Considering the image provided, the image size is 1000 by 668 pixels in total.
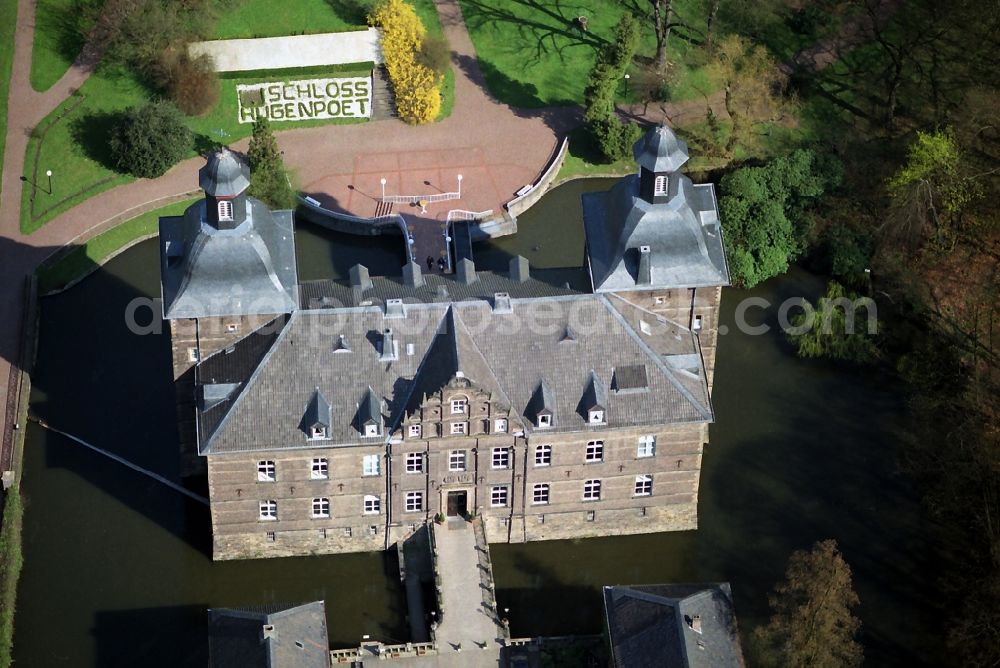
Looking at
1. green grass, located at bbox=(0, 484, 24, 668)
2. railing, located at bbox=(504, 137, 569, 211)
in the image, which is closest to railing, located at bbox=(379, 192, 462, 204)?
railing, located at bbox=(504, 137, 569, 211)

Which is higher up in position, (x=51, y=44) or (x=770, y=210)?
(x=51, y=44)

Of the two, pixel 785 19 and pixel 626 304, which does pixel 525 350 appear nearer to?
pixel 626 304

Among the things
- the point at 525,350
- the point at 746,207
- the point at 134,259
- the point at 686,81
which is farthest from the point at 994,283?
the point at 134,259

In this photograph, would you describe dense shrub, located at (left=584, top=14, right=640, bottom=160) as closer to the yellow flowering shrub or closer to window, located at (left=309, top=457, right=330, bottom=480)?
the yellow flowering shrub

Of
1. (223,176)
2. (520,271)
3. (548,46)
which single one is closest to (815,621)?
(520,271)

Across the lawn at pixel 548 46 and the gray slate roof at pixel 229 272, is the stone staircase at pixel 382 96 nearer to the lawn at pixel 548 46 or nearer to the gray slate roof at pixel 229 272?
the lawn at pixel 548 46

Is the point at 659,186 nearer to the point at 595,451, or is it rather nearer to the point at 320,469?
the point at 595,451

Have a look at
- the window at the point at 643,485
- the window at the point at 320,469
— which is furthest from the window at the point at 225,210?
the window at the point at 643,485
